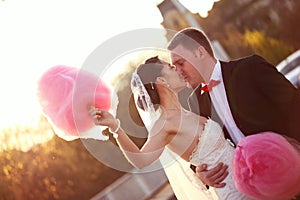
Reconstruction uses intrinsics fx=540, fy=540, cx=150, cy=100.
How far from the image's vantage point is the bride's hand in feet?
8.25

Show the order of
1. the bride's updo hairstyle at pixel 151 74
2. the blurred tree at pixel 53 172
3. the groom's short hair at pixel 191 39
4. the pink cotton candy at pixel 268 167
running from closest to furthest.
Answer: the pink cotton candy at pixel 268 167
the groom's short hair at pixel 191 39
the bride's updo hairstyle at pixel 151 74
the blurred tree at pixel 53 172

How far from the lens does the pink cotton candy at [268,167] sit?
243cm

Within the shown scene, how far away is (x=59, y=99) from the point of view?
272 cm

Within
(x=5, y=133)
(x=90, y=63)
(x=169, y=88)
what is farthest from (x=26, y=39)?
(x=5, y=133)

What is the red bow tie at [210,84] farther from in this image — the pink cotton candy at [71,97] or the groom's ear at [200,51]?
the pink cotton candy at [71,97]

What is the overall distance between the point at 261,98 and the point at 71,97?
934 mm

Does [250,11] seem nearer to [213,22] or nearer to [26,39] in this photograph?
[213,22]

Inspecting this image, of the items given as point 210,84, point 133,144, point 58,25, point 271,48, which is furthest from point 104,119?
point 271,48

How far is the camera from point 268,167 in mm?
2438

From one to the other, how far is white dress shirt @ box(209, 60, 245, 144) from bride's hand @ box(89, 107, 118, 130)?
1.90 ft

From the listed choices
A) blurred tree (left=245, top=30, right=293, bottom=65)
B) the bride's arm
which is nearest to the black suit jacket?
the bride's arm

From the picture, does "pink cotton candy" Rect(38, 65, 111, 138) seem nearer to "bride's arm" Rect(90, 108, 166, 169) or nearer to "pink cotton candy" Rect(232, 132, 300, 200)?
"bride's arm" Rect(90, 108, 166, 169)

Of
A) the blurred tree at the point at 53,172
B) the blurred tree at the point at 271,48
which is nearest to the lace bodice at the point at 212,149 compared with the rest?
the blurred tree at the point at 53,172

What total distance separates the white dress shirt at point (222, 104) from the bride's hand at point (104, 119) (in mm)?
579
